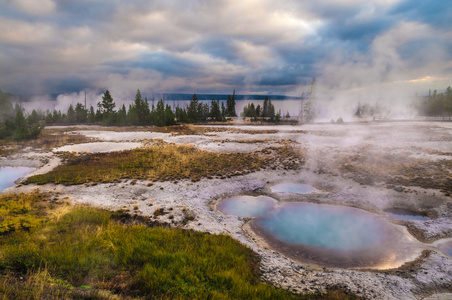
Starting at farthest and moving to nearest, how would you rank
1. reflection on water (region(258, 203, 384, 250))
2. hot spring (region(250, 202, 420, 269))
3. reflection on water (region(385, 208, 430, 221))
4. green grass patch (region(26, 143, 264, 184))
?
1. green grass patch (region(26, 143, 264, 184))
2. reflection on water (region(385, 208, 430, 221))
3. reflection on water (region(258, 203, 384, 250))
4. hot spring (region(250, 202, 420, 269))

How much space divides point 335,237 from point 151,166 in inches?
711

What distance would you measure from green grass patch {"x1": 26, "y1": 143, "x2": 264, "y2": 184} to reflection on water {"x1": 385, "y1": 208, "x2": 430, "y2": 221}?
37.3 feet

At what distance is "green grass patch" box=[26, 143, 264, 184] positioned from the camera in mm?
18794

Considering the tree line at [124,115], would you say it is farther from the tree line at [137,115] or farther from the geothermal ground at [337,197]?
the geothermal ground at [337,197]

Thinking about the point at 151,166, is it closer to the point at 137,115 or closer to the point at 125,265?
the point at 125,265

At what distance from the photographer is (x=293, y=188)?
661 inches

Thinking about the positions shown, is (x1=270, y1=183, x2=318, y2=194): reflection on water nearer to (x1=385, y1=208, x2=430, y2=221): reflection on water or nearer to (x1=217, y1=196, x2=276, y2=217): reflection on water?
(x1=217, y1=196, x2=276, y2=217): reflection on water

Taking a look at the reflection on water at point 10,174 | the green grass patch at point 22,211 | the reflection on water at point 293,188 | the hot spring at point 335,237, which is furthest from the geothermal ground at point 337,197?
the green grass patch at point 22,211

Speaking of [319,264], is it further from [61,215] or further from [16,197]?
[16,197]

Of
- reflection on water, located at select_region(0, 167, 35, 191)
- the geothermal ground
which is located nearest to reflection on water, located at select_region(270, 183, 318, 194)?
the geothermal ground

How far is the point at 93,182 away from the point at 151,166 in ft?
19.2

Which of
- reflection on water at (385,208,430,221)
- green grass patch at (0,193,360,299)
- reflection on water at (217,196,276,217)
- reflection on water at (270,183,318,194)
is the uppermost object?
green grass patch at (0,193,360,299)

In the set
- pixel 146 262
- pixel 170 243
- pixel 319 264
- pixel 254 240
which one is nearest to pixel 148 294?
pixel 146 262

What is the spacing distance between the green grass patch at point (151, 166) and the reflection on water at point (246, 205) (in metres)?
4.88
